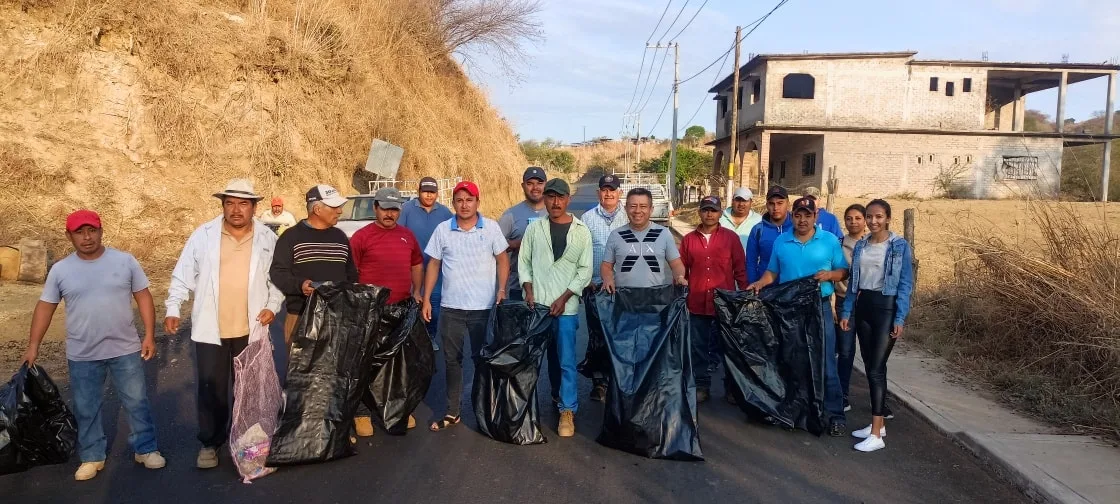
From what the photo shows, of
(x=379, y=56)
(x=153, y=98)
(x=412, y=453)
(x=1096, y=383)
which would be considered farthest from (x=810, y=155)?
(x=412, y=453)

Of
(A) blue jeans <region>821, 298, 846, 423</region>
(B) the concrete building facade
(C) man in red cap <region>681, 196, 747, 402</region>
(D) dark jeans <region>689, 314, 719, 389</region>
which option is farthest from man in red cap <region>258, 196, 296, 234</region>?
(B) the concrete building facade

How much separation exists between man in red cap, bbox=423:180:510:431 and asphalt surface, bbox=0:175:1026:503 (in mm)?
565

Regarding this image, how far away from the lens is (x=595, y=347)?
550 cm

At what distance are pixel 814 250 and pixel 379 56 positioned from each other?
2207 centimetres

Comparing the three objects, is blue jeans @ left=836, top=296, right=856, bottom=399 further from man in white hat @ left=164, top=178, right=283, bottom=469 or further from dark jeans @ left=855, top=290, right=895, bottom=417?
man in white hat @ left=164, top=178, right=283, bottom=469

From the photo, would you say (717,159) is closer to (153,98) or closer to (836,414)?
(153,98)

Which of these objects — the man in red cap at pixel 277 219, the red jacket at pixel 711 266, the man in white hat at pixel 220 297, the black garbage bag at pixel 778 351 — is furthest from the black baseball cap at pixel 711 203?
the man in red cap at pixel 277 219

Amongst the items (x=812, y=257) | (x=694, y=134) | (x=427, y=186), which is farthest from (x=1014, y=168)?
(x=694, y=134)

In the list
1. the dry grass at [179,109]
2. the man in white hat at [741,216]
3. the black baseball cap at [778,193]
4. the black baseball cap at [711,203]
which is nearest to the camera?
the black baseball cap at [711,203]

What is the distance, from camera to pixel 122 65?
53.6 ft

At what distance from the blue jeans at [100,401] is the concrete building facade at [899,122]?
30.4 metres

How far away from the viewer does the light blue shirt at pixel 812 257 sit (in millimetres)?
5566

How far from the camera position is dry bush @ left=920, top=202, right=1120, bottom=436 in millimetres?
5504

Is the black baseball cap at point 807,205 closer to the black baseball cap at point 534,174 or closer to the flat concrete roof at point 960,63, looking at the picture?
the black baseball cap at point 534,174
